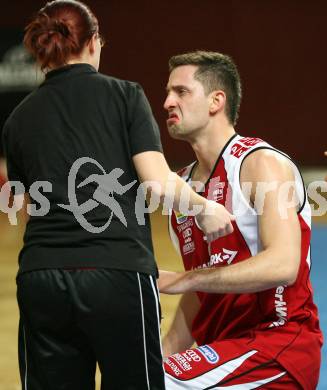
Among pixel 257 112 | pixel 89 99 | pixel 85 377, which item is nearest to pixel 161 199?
pixel 89 99

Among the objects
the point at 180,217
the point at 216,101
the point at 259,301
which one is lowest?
the point at 259,301

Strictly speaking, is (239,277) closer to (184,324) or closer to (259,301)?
(259,301)

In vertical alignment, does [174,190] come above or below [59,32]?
below

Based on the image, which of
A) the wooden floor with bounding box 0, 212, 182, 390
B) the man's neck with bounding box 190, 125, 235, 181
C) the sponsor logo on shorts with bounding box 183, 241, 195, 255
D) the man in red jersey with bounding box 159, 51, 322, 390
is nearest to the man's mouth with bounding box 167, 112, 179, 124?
the man in red jersey with bounding box 159, 51, 322, 390

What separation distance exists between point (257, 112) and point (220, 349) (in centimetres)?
1036

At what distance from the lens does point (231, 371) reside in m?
2.84

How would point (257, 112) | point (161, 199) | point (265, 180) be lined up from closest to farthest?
point (161, 199), point (265, 180), point (257, 112)

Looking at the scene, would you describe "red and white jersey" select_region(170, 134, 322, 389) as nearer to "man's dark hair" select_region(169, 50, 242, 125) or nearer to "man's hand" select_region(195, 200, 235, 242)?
"man's dark hair" select_region(169, 50, 242, 125)

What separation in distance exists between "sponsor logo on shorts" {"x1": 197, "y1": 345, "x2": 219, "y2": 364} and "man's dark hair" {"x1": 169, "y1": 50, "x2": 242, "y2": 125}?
0.90 meters

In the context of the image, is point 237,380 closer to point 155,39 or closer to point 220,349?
point 220,349

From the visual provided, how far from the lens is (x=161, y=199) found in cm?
227

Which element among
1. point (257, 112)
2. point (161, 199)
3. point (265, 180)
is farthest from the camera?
point (257, 112)

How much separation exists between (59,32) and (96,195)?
0.47 metres

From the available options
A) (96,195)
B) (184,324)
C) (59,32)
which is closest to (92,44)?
(59,32)
